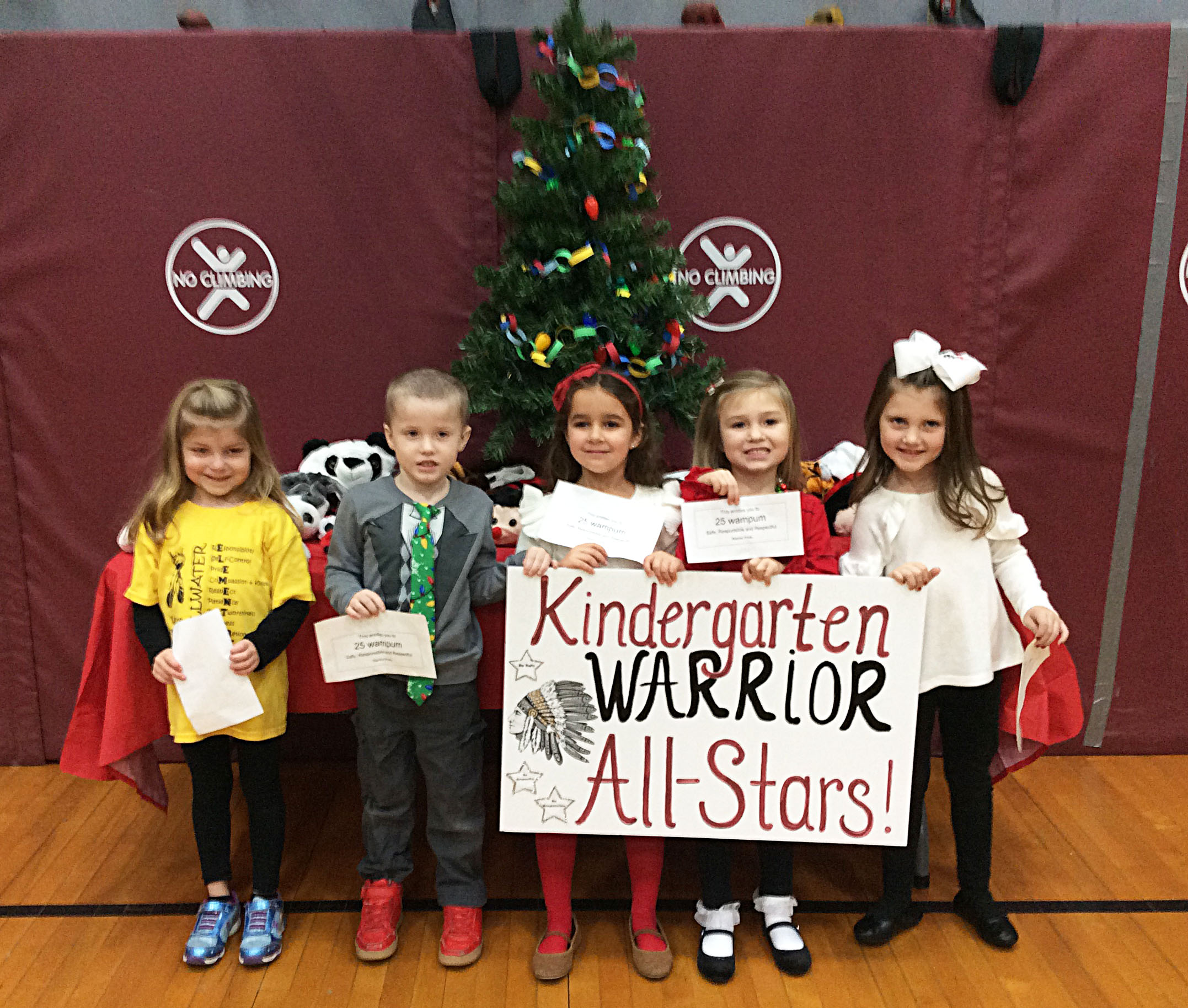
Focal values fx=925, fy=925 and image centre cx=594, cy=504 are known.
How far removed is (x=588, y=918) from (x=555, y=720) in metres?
0.57

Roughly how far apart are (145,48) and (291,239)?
61 centimetres

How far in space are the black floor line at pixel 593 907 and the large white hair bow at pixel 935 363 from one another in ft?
4.11

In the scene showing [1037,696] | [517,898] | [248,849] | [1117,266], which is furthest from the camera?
[1117,266]

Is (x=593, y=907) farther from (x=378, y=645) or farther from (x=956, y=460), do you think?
(x=956, y=460)

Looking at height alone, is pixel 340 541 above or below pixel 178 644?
above

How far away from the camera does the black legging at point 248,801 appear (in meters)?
2.04

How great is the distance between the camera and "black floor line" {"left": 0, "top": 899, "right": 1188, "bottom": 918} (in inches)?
86.3

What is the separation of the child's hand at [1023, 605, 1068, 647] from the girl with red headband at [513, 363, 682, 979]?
74 cm

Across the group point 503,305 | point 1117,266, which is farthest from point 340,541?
point 1117,266

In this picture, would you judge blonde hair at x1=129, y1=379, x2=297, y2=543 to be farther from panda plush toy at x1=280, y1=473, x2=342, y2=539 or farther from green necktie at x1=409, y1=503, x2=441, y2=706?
green necktie at x1=409, y1=503, x2=441, y2=706

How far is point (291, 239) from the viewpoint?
2.65 meters

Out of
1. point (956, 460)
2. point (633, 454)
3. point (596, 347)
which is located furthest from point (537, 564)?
point (956, 460)

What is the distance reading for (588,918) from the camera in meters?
2.18

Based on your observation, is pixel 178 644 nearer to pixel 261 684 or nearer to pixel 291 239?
pixel 261 684
